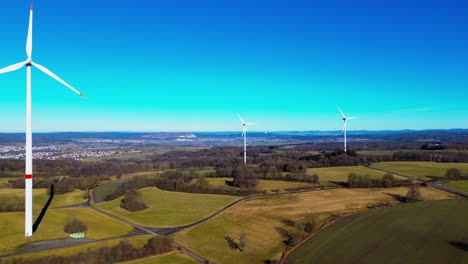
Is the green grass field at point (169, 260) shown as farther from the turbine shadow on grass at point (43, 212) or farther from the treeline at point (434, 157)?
the treeline at point (434, 157)

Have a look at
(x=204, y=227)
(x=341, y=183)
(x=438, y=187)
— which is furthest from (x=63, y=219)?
(x=438, y=187)

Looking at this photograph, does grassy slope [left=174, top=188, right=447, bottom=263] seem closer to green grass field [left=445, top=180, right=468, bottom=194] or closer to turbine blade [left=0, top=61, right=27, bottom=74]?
green grass field [left=445, top=180, right=468, bottom=194]

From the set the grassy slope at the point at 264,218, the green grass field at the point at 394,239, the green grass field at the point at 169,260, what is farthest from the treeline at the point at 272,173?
the green grass field at the point at 169,260

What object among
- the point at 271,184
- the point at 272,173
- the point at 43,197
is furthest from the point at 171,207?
the point at 272,173

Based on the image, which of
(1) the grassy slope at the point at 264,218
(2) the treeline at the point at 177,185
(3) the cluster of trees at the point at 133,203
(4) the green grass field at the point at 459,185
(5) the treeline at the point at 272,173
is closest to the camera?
(1) the grassy slope at the point at 264,218

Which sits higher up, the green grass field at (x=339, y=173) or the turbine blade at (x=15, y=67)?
the turbine blade at (x=15, y=67)

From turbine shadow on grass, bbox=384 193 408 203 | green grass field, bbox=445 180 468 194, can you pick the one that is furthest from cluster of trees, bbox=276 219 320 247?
green grass field, bbox=445 180 468 194

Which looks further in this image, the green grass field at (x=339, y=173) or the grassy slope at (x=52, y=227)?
the green grass field at (x=339, y=173)
